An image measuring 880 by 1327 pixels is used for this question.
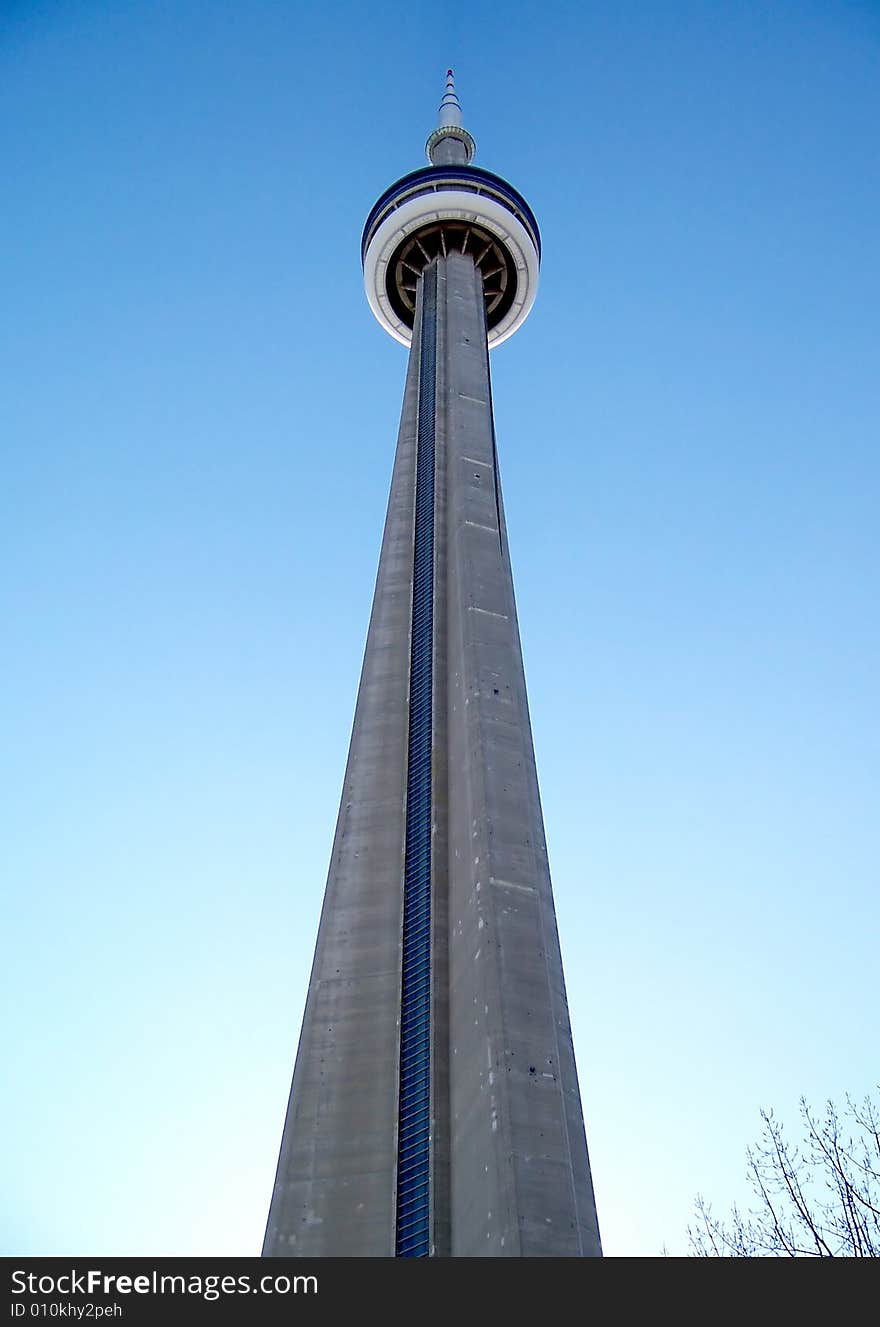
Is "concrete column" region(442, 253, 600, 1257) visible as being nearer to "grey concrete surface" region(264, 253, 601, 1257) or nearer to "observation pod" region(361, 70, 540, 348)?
"grey concrete surface" region(264, 253, 601, 1257)

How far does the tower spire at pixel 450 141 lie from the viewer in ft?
146

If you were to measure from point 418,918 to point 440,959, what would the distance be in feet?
3.26

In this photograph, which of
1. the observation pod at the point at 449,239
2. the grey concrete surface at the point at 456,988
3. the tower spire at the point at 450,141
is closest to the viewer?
the grey concrete surface at the point at 456,988

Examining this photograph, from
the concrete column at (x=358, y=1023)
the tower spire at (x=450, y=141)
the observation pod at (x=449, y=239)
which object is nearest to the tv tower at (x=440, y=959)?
the concrete column at (x=358, y=1023)

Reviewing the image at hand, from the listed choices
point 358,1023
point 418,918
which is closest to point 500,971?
point 358,1023

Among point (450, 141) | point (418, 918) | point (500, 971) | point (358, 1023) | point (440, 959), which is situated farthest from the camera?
point (450, 141)

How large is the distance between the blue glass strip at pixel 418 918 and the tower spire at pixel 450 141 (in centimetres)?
2222

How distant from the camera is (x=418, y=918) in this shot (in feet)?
57.5

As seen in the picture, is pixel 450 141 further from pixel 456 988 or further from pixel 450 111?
pixel 456 988

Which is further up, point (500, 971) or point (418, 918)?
point (418, 918)

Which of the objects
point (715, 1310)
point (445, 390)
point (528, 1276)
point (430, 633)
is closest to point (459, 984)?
point (528, 1276)

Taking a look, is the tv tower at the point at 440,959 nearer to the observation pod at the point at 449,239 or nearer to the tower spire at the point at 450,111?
the observation pod at the point at 449,239

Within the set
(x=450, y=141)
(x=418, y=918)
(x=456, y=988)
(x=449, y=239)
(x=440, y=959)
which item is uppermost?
(x=450, y=141)

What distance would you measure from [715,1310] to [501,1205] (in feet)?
10.8
